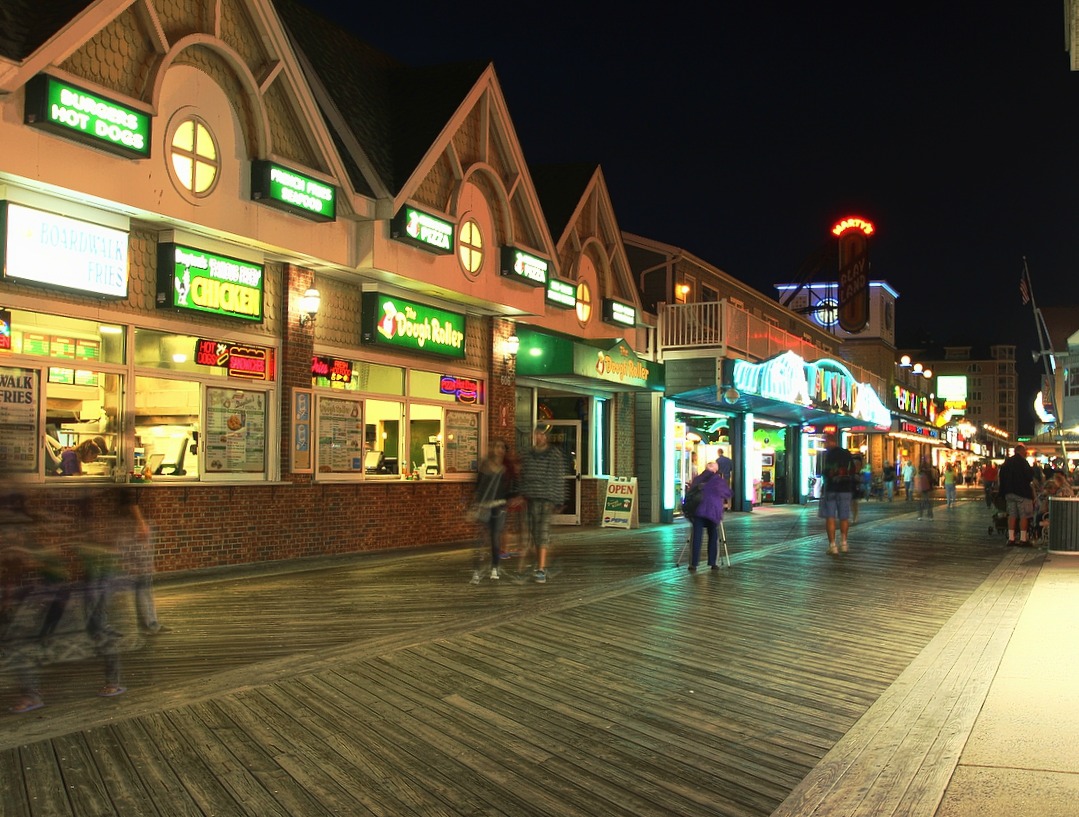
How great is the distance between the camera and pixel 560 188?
24.1 m

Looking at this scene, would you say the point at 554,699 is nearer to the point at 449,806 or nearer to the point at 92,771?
the point at 449,806

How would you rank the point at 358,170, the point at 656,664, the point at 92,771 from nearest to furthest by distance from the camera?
the point at 92,771
the point at 656,664
the point at 358,170

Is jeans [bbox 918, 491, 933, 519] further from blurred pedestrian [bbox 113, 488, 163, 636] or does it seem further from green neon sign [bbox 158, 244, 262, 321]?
blurred pedestrian [bbox 113, 488, 163, 636]

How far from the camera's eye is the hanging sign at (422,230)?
16.5 metres

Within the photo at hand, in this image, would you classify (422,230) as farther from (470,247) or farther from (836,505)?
(836,505)

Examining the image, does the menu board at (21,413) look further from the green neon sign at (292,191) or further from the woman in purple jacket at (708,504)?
A: the woman in purple jacket at (708,504)

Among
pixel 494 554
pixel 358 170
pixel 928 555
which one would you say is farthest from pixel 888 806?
pixel 928 555

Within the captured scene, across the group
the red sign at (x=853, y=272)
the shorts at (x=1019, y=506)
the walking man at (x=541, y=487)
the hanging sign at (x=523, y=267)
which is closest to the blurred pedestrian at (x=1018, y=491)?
the shorts at (x=1019, y=506)

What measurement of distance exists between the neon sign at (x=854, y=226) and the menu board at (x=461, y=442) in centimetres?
3092

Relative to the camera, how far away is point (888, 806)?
213 inches

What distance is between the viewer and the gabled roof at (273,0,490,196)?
1700 cm

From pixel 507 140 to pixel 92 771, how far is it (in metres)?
15.8

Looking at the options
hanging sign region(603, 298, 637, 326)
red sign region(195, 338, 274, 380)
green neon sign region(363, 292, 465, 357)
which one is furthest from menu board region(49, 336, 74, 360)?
hanging sign region(603, 298, 637, 326)

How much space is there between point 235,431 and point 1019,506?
47.3 ft
